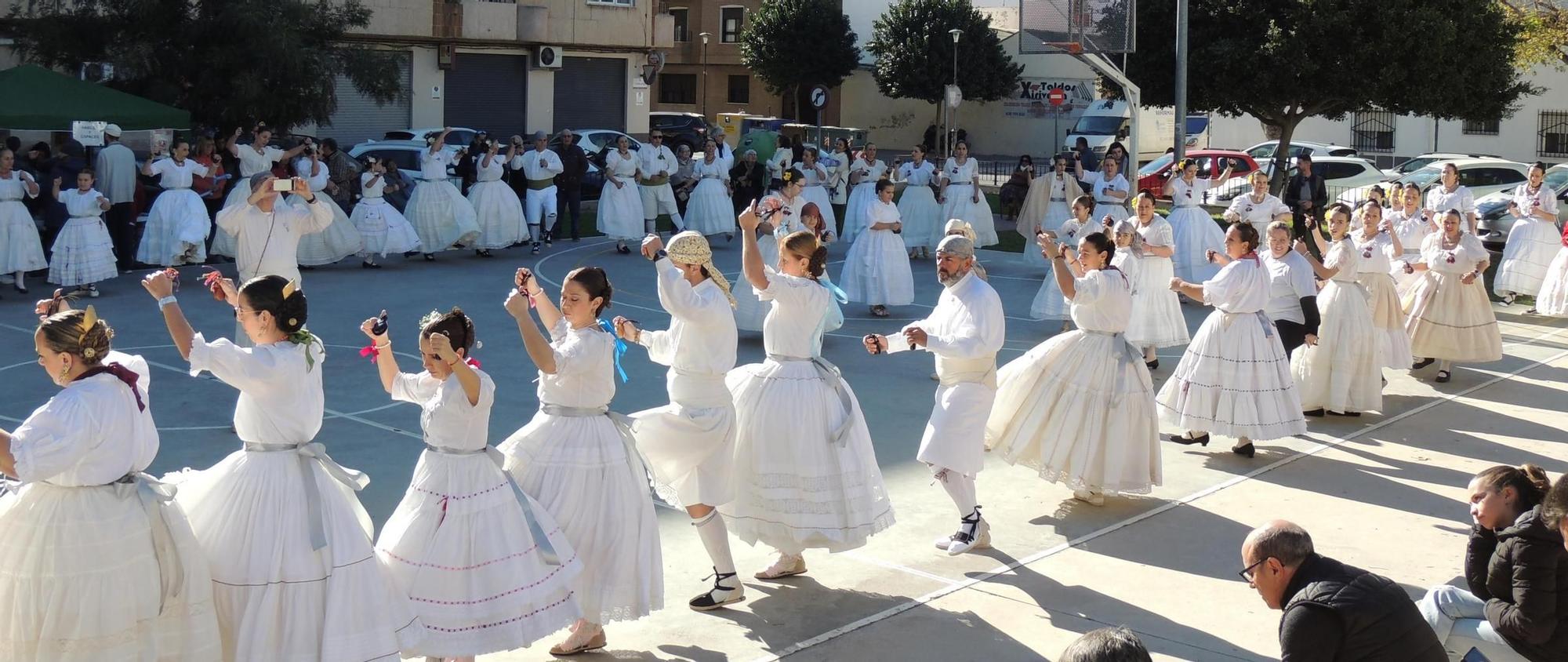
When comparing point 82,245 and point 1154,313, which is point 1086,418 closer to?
point 1154,313

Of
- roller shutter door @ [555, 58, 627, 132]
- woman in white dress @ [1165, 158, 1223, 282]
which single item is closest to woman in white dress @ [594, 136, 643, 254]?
woman in white dress @ [1165, 158, 1223, 282]

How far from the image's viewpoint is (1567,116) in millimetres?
38906

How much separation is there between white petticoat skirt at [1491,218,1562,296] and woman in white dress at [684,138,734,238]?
8.62m

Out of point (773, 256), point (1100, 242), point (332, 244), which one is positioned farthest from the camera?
point (332, 244)

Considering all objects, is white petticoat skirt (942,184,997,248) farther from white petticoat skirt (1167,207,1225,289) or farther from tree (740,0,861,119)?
tree (740,0,861,119)

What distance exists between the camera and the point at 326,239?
1738 cm

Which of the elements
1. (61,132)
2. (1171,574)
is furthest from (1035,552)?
(61,132)

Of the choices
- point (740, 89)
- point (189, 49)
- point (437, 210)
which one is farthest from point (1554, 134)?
point (189, 49)

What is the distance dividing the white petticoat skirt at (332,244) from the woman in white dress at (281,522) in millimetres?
12542

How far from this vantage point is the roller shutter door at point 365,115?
32.7m

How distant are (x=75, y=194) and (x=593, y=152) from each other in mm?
14323

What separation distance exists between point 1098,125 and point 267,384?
38792 mm

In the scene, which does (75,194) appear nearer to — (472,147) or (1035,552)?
(472,147)

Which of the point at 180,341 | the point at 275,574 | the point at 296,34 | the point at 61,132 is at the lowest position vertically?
the point at 275,574
